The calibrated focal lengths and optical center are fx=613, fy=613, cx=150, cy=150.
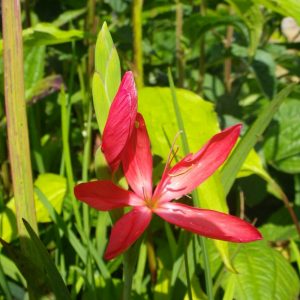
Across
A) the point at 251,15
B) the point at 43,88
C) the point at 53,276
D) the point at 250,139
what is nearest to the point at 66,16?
the point at 43,88

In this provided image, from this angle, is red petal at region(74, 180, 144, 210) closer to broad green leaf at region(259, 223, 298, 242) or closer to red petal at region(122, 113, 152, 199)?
red petal at region(122, 113, 152, 199)

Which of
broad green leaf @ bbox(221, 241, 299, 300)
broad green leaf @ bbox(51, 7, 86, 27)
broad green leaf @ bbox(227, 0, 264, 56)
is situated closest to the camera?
broad green leaf @ bbox(221, 241, 299, 300)

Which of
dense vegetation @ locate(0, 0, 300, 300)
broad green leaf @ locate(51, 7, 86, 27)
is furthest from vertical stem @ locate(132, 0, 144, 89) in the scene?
broad green leaf @ locate(51, 7, 86, 27)

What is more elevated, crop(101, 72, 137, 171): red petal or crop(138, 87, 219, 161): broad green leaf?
crop(101, 72, 137, 171): red petal

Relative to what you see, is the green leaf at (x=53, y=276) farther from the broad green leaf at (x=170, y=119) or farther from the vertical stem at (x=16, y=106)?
the broad green leaf at (x=170, y=119)

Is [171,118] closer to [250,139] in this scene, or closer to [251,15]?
[250,139]
